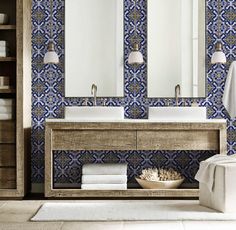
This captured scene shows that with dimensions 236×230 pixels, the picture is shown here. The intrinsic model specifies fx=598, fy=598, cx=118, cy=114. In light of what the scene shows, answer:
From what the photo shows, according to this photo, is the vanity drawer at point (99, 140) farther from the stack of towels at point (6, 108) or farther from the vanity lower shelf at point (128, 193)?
the stack of towels at point (6, 108)

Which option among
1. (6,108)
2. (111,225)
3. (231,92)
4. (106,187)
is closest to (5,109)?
(6,108)

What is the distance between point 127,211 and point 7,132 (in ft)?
4.99

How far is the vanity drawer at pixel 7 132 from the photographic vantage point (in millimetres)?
5684

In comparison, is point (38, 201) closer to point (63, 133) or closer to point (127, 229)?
point (63, 133)

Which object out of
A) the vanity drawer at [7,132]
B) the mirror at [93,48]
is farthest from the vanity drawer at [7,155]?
the mirror at [93,48]

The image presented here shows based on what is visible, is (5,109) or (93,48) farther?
(93,48)

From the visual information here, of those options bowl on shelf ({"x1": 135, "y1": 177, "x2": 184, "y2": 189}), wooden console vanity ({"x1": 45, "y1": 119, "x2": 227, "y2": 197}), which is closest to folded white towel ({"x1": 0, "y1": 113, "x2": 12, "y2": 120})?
wooden console vanity ({"x1": 45, "y1": 119, "x2": 227, "y2": 197})

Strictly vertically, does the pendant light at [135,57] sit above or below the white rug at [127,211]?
above

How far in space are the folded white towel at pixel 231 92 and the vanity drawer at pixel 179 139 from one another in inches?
22.5

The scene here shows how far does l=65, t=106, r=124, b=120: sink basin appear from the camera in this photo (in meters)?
5.69

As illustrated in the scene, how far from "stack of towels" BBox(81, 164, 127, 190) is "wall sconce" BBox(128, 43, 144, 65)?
1064 mm

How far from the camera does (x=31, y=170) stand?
6.17 metres

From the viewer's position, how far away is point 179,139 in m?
5.57

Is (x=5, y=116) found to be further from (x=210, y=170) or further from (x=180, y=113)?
(x=210, y=170)
